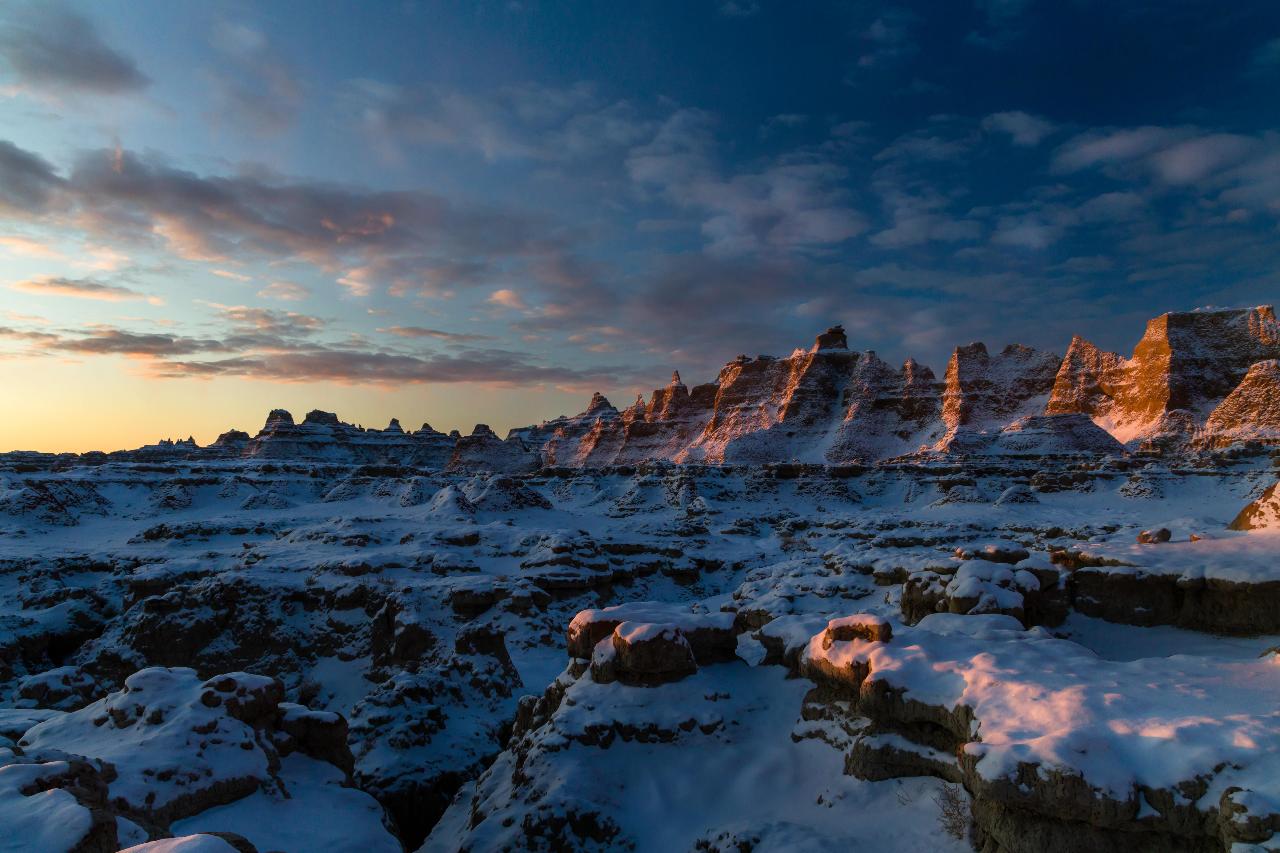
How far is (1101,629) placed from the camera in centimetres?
1503

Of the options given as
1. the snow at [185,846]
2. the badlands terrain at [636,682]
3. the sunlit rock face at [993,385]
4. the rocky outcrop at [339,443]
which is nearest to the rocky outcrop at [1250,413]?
the badlands terrain at [636,682]

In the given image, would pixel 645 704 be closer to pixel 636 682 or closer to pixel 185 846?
pixel 636 682

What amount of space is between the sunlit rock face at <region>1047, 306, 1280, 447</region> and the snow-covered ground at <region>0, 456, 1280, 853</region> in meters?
68.8

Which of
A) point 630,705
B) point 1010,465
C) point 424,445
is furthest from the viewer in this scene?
point 424,445

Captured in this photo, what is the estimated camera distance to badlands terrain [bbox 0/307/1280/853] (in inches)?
302

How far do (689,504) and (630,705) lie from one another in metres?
48.1

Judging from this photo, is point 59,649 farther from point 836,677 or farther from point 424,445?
point 424,445

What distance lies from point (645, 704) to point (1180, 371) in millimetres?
100851

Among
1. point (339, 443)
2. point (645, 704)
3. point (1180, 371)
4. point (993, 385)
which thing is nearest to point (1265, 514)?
point (645, 704)

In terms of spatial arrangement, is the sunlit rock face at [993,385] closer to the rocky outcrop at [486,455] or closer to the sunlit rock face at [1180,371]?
the sunlit rock face at [1180,371]

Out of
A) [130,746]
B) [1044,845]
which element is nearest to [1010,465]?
[1044,845]

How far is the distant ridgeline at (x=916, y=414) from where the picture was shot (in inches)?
3036

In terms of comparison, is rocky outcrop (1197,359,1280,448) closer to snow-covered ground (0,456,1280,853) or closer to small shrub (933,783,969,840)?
snow-covered ground (0,456,1280,853)

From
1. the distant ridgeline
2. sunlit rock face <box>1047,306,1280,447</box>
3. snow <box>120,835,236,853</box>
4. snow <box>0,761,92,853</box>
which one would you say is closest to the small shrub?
snow <box>120,835,236,853</box>
